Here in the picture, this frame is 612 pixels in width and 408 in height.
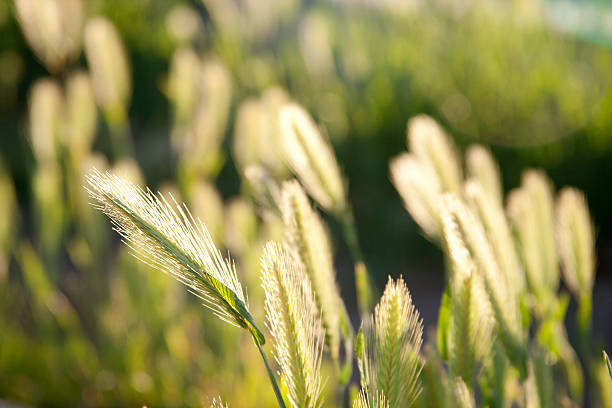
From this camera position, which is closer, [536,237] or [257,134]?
[536,237]

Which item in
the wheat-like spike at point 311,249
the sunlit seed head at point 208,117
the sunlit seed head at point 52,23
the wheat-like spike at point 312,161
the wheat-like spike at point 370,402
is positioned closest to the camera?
the wheat-like spike at point 370,402

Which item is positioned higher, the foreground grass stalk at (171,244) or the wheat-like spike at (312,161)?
the wheat-like spike at (312,161)

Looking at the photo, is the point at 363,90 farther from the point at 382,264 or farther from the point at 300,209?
the point at 300,209

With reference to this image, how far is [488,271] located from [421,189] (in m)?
0.13

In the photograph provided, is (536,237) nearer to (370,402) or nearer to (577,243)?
(577,243)

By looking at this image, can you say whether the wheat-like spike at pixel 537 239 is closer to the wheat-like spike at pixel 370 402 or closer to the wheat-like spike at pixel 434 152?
the wheat-like spike at pixel 434 152

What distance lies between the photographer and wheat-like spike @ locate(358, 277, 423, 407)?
339 millimetres

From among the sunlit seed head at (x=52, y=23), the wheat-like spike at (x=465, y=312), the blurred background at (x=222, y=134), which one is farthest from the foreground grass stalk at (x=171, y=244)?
the sunlit seed head at (x=52, y=23)

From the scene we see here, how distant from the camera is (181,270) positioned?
0.33 meters

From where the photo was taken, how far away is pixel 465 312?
39cm

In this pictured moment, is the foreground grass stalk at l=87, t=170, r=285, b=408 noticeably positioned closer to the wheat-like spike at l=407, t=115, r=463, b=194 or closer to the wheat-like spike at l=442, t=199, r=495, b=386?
the wheat-like spike at l=442, t=199, r=495, b=386

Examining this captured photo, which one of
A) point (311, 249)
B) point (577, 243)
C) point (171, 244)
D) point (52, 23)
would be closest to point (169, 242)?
point (171, 244)

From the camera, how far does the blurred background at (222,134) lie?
988mm

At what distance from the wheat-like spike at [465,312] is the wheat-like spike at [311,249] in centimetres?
9
